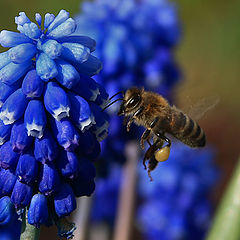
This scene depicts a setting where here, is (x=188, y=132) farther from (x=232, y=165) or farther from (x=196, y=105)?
(x=232, y=165)

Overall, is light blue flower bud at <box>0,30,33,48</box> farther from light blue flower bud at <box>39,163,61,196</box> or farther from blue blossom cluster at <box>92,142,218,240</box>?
blue blossom cluster at <box>92,142,218,240</box>

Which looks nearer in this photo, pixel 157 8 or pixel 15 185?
pixel 15 185

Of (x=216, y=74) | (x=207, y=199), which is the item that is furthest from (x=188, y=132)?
(x=216, y=74)

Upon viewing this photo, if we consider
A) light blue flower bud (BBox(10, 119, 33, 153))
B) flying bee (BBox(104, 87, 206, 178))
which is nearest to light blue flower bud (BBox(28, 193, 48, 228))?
light blue flower bud (BBox(10, 119, 33, 153))

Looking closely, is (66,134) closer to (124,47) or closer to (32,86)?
(32,86)

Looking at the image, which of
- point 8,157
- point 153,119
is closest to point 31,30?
point 8,157

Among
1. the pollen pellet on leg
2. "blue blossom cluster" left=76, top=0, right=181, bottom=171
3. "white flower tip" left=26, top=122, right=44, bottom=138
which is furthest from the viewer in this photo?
"blue blossom cluster" left=76, top=0, right=181, bottom=171

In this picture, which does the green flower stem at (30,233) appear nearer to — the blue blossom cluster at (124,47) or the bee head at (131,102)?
the bee head at (131,102)
